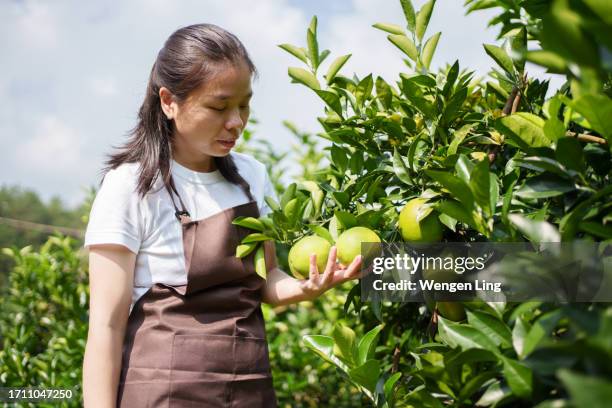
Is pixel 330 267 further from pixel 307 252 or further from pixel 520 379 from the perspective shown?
pixel 520 379

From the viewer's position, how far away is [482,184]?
0.76m

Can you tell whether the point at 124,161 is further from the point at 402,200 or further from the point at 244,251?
the point at 402,200

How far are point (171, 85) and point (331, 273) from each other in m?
0.55

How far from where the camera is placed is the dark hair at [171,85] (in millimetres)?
1252

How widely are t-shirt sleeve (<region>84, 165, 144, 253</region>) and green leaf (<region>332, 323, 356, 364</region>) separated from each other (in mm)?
492

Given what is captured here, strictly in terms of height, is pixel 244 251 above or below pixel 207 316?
above

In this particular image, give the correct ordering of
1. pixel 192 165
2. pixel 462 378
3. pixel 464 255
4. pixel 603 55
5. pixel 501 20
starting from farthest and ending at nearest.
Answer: pixel 192 165 < pixel 501 20 < pixel 464 255 < pixel 462 378 < pixel 603 55

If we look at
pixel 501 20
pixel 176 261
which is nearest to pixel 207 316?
pixel 176 261

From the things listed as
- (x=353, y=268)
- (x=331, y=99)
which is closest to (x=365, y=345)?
(x=353, y=268)

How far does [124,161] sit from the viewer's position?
1.32m

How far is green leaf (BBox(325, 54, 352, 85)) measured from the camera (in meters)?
1.20

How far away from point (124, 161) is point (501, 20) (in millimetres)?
821

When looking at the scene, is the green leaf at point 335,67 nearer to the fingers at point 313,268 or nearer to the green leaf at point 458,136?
the green leaf at point 458,136

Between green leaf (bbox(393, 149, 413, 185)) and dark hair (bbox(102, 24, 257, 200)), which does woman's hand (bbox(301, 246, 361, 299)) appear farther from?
dark hair (bbox(102, 24, 257, 200))
